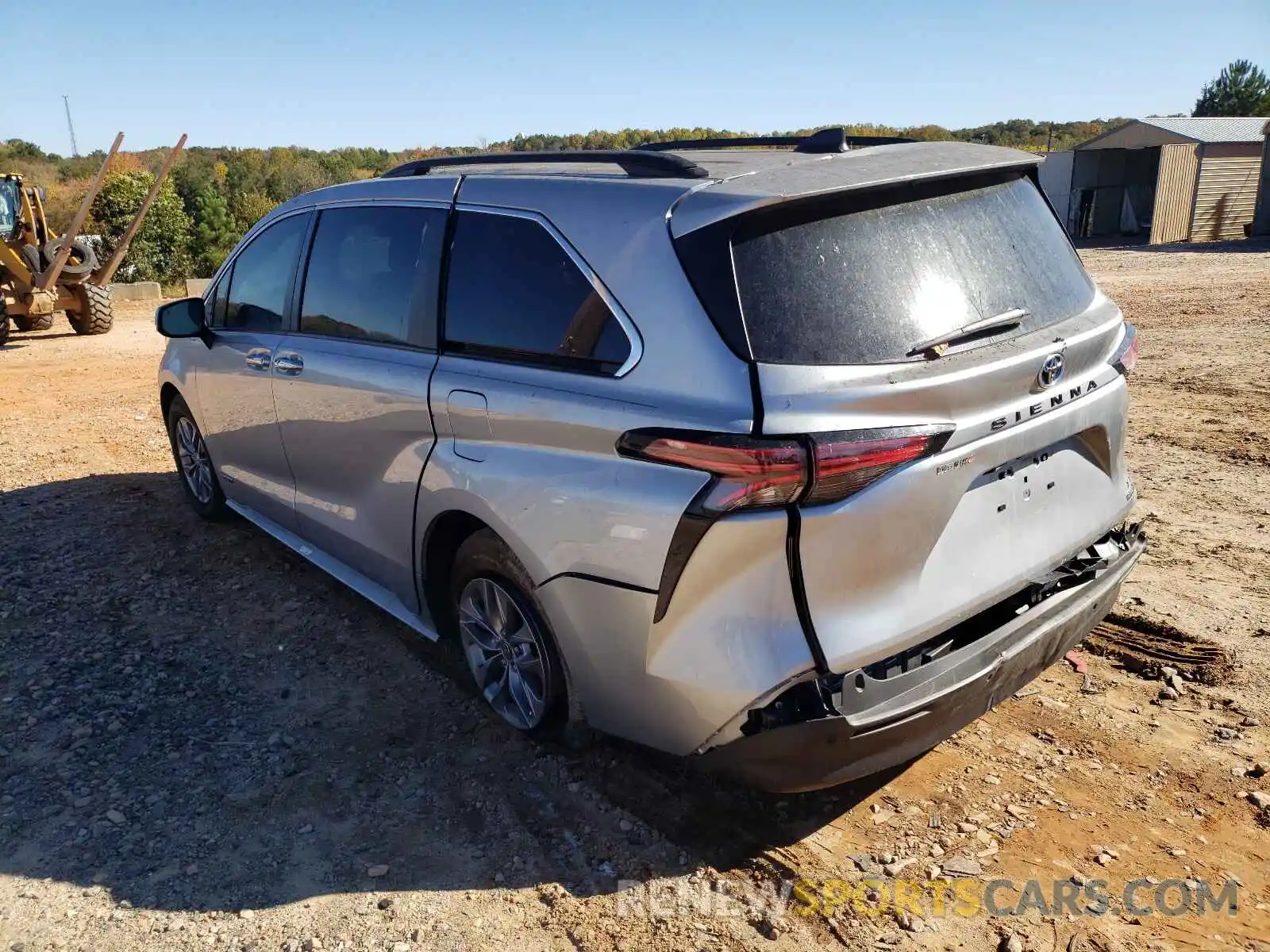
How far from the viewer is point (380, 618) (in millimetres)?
4531

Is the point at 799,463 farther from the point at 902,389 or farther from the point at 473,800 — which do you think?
the point at 473,800

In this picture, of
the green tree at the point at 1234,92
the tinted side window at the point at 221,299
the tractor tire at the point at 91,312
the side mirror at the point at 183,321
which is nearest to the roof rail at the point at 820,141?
the tinted side window at the point at 221,299

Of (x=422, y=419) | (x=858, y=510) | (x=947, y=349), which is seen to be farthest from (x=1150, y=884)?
(x=422, y=419)

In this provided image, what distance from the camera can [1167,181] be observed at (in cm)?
2773

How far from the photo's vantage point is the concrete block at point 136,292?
2031cm

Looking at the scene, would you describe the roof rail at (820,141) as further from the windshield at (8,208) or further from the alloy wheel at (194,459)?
the windshield at (8,208)

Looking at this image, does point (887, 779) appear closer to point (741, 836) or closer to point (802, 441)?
point (741, 836)

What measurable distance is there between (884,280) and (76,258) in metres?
16.0

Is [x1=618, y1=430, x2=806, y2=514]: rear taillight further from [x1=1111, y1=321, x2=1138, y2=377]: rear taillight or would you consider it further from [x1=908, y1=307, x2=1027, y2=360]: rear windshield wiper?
[x1=1111, y1=321, x2=1138, y2=377]: rear taillight

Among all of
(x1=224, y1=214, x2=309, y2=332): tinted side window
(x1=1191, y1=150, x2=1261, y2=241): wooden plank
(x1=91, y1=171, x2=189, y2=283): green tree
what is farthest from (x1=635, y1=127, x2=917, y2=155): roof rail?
(x1=1191, y1=150, x2=1261, y2=241): wooden plank

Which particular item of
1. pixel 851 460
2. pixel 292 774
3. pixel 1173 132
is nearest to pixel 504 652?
pixel 292 774

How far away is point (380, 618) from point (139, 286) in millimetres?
18935

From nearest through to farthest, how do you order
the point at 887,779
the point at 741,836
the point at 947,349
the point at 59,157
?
the point at 947,349, the point at 741,836, the point at 887,779, the point at 59,157

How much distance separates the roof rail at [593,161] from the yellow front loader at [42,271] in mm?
11847
